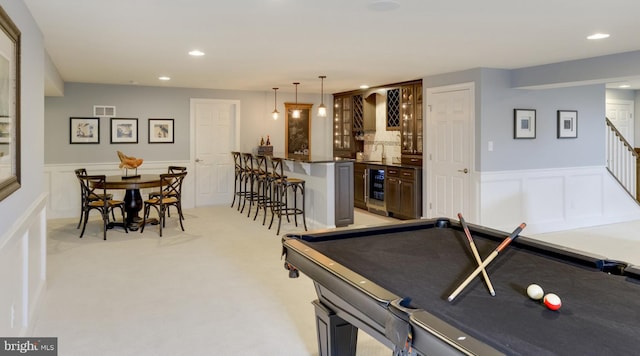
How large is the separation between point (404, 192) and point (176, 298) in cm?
433

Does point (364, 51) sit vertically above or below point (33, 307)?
above

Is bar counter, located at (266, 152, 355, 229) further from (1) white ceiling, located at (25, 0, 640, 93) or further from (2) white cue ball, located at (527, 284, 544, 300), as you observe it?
(2) white cue ball, located at (527, 284, 544, 300)

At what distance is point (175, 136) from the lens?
842cm

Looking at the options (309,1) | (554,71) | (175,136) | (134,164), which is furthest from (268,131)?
(309,1)

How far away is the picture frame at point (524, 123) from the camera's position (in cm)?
611

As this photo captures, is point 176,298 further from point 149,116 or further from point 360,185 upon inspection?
point 149,116

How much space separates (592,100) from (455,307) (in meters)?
6.52

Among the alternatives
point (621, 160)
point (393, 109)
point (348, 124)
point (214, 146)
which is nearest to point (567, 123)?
point (621, 160)

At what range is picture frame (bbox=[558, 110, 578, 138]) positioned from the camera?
6.45 meters

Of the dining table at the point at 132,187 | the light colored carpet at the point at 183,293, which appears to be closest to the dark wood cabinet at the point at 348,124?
the light colored carpet at the point at 183,293

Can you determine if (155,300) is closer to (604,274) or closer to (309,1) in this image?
(309,1)

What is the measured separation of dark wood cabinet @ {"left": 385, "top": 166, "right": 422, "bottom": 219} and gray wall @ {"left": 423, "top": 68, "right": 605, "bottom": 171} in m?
1.19

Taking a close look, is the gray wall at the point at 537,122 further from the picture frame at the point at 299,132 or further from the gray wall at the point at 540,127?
the picture frame at the point at 299,132

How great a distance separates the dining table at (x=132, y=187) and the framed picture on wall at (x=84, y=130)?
159cm
